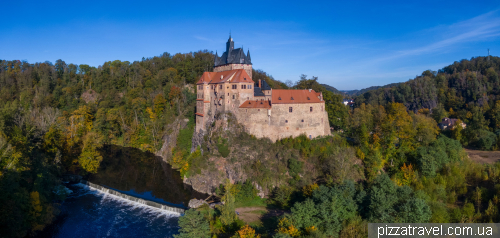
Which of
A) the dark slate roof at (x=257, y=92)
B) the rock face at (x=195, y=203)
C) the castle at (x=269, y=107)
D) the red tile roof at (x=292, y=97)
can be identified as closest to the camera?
the rock face at (x=195, y=203)

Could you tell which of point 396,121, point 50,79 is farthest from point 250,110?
point 50,79

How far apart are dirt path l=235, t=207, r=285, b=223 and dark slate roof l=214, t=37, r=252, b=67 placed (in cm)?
2485

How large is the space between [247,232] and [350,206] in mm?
11155

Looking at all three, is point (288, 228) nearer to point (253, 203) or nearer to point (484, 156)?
point (253, 203)

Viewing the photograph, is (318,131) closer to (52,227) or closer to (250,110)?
(250,110)

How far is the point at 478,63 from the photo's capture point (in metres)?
107

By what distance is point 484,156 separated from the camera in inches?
1923

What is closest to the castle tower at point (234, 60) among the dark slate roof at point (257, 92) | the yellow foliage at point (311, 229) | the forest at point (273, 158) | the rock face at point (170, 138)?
the dark slate roof at point (257, 92)

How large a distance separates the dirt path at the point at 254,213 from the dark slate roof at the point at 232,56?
2485 cm

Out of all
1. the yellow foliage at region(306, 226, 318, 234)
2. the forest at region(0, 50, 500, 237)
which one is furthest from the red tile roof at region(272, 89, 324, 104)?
the yellow foliage at region(306, 226, 318, 234)

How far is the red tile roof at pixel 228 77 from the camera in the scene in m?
44.3

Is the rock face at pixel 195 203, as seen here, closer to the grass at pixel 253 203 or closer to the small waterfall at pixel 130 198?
the small waterfall at pixel 130 198

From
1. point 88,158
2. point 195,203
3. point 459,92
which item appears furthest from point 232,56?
point 459,92

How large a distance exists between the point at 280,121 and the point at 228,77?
11.1 m
